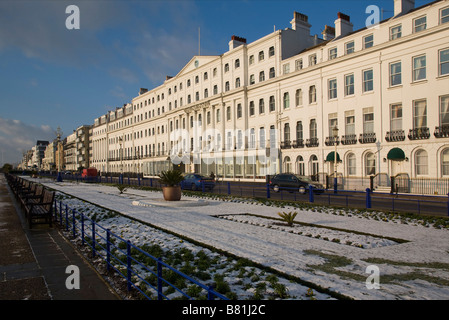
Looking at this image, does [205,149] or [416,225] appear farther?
[205,149]

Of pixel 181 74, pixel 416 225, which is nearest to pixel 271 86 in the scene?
pixel 181 74

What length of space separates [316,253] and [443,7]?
29081 mm

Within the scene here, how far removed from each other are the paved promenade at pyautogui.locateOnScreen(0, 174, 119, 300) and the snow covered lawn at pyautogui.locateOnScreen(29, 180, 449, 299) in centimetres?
230

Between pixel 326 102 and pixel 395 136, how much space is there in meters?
9.27

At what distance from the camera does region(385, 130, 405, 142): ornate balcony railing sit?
29.9 metres

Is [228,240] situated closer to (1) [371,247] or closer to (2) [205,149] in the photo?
(1) [371,247]

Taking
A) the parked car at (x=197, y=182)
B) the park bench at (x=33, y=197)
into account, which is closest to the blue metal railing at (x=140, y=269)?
the park bench at (x=33, y=197)

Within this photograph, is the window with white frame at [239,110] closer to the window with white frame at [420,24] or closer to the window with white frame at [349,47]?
the window with white frame at [349,47]

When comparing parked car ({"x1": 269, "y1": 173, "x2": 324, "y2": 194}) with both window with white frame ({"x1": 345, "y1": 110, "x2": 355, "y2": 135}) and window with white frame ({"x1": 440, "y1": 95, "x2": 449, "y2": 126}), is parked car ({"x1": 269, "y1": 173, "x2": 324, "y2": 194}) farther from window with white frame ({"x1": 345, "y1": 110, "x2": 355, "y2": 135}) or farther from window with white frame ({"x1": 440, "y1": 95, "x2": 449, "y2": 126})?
window with white frame ({"x1": 440, "y1": 95, "x2": 449, "y2": 126})

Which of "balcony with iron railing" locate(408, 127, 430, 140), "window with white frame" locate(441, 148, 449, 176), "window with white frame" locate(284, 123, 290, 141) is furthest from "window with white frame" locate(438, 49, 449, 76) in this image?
"window with white frame" locate(284, 123, 290, 141)

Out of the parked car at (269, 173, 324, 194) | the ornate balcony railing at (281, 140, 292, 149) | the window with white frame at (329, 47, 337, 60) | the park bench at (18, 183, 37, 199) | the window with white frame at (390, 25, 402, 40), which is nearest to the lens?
the park bench at (18, 183, 37, 199)

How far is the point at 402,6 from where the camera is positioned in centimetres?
3219
